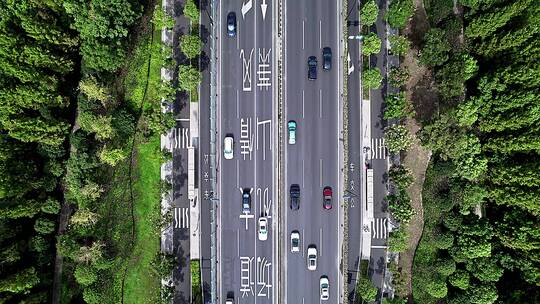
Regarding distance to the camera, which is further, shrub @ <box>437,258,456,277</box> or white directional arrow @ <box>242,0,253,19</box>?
white directional arrow @ <box>242,0,253,19</box>

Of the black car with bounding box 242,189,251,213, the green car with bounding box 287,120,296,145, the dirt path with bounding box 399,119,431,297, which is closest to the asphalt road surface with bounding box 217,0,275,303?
the black car with bounding box 242,189,251,213

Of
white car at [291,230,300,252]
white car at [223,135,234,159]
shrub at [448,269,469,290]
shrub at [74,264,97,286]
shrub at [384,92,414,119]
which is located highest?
shrub at [384,92,414,119]

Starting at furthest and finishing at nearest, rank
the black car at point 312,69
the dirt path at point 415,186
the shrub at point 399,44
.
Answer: the dirt path at point 415,186, the black car at point 312,69, the shrub at point 399,44

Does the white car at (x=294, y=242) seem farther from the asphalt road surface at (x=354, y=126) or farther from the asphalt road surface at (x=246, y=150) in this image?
the asphalt road surface at (x=354, y=126)

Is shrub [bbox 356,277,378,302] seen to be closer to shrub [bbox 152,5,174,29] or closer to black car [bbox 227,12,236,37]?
black car [bbox 227,12,236,37]

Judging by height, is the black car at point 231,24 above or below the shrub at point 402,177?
above

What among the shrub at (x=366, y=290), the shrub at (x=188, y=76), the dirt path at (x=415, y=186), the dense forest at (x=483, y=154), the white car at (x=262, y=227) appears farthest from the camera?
the dirt path at (x=415, y=186)

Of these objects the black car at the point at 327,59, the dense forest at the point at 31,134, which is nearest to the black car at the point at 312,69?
the black car at the point at 327,59
